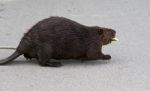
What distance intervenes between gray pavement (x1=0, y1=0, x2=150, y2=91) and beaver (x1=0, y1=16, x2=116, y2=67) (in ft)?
0.41

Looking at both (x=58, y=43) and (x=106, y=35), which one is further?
(x=106, y=35)

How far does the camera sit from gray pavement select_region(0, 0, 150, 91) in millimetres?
5742

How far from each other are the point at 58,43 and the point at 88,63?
0.50m

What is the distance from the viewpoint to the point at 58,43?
625 centimetres

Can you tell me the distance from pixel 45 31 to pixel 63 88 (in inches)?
35.6

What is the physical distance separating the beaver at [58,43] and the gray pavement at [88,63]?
0.12 meters

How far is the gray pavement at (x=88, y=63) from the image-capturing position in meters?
5.74

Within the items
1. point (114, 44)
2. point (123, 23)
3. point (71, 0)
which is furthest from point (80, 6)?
point (114, 44)

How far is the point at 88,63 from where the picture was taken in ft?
21.4

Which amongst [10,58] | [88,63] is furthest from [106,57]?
[10,58]

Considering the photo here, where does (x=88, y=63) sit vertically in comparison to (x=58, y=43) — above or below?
below

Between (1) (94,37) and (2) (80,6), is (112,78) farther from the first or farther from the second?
(2) (80,6)

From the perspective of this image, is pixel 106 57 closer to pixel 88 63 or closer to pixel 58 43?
pixel 88 63

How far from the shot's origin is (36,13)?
9.44 metres
